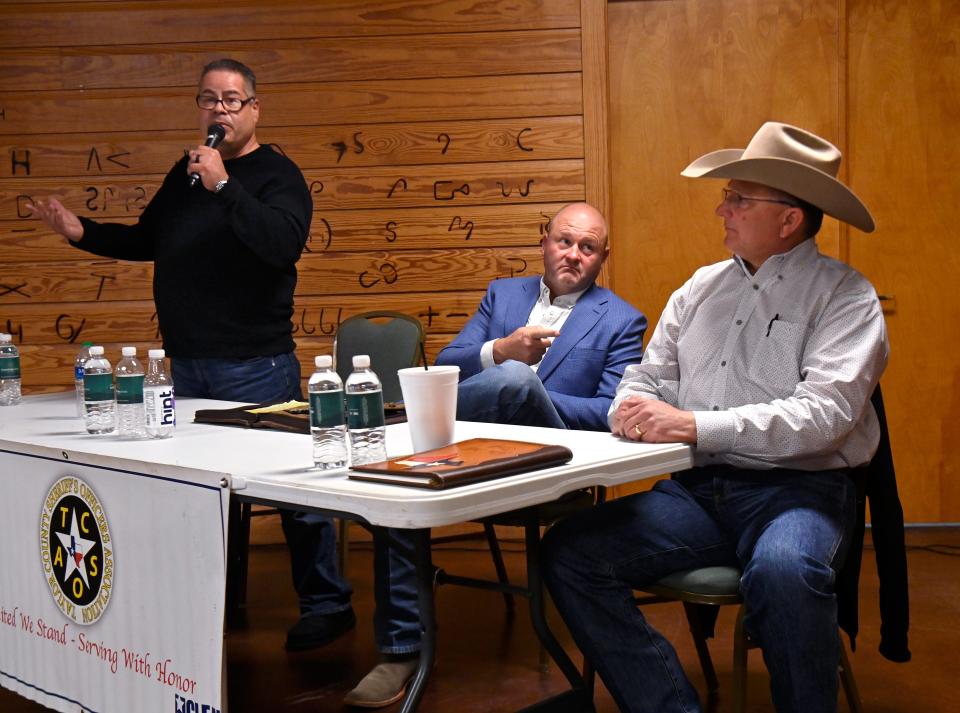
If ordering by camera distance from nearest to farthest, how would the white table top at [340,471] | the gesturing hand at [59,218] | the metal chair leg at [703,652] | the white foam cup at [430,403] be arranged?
the white table top at [340,471], the white foam cup at [430,403], the metal chair leg at [703,652], the gesturing hand at [59,218]

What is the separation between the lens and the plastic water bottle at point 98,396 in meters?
2.32

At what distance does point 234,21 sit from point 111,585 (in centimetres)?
275

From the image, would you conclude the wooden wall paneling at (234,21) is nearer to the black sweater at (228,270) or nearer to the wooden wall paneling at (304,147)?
the wooden wall paneling at (304,147)

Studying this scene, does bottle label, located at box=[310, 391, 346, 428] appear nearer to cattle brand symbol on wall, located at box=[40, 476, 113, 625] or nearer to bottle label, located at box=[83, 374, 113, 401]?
cattle brand symbol on wall, located at box=[40, 476, 113, 625]

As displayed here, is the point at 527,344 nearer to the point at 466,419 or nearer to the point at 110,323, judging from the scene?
the point at 466,419

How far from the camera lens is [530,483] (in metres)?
1.69

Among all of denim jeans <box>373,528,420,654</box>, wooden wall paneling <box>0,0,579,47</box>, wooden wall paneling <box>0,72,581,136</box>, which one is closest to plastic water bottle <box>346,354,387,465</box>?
denim jeans <box>373,528,420,654</box>

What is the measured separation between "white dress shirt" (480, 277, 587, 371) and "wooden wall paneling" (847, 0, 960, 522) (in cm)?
162

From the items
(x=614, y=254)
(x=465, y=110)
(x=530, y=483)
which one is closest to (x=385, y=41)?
(x=465, y=110)

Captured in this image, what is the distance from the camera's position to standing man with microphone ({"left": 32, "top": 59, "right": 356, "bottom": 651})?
299 centimetres

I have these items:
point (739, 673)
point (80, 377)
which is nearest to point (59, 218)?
point (80, 377)

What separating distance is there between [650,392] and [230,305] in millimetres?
1265

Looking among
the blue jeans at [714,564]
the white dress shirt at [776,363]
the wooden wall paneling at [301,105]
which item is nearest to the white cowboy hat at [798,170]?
the white dress shirt at [776,363]

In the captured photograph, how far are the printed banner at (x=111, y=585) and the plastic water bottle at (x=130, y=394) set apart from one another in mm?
171
